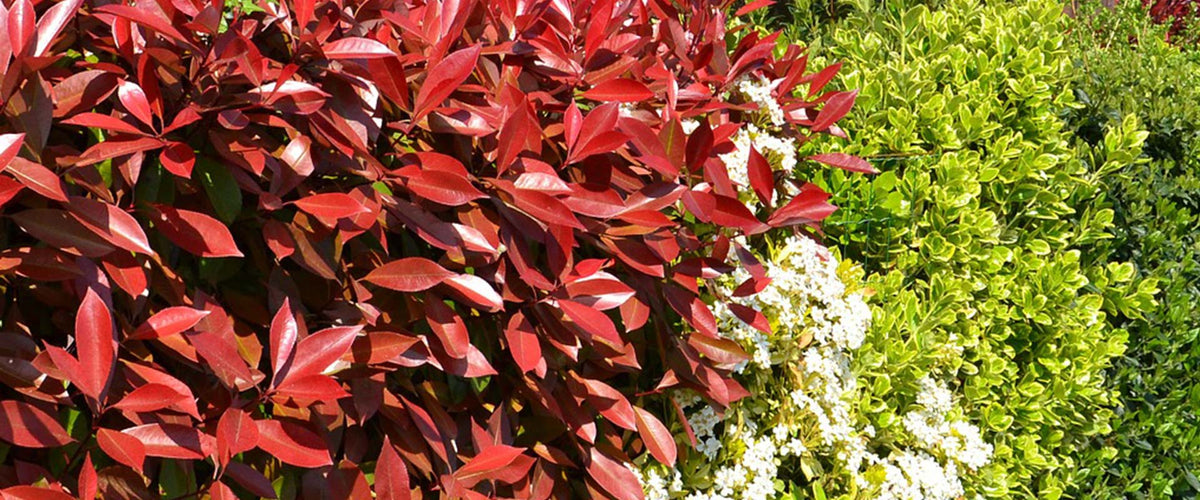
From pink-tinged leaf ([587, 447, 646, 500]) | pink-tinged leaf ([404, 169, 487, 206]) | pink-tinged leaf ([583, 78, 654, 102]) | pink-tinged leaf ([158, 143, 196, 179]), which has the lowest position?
pink-tinged leaf ([587, 447, 646, 500])

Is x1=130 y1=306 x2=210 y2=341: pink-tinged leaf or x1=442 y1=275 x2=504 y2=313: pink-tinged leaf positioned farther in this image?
x1=442 y1=275 x2=504 y2=313: pink-tinged leaf

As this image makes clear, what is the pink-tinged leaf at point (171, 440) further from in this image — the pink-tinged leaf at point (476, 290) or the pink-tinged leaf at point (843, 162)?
the pink-tinged leaf at point (843, 162)

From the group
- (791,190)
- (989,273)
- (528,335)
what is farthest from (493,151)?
(989,273)

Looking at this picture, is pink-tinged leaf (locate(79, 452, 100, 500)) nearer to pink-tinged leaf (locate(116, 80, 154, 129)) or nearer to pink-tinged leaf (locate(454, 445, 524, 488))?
pink-tinged leaf (locate(116, 80, 154, 129))

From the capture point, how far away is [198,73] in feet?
5.64

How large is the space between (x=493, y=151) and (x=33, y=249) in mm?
778

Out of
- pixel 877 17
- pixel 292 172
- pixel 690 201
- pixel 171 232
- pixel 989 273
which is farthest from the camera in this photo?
pixel 877 17

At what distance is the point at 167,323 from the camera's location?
1571 mm

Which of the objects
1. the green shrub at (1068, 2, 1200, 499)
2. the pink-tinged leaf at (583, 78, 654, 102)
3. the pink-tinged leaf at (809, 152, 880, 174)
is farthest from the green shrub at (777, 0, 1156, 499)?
the pink-tinged leaf at (583, 78, 654, 102)

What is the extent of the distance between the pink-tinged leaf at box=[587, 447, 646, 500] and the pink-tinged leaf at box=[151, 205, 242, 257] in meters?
0.93

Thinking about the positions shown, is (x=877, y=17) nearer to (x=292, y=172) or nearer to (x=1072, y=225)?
(x=1072, y=225)

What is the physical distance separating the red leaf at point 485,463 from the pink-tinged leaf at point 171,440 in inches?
17.5

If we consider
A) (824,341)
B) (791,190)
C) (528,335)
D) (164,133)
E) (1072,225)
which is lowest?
(1072,225)

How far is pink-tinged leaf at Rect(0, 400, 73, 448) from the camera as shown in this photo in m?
1.47
